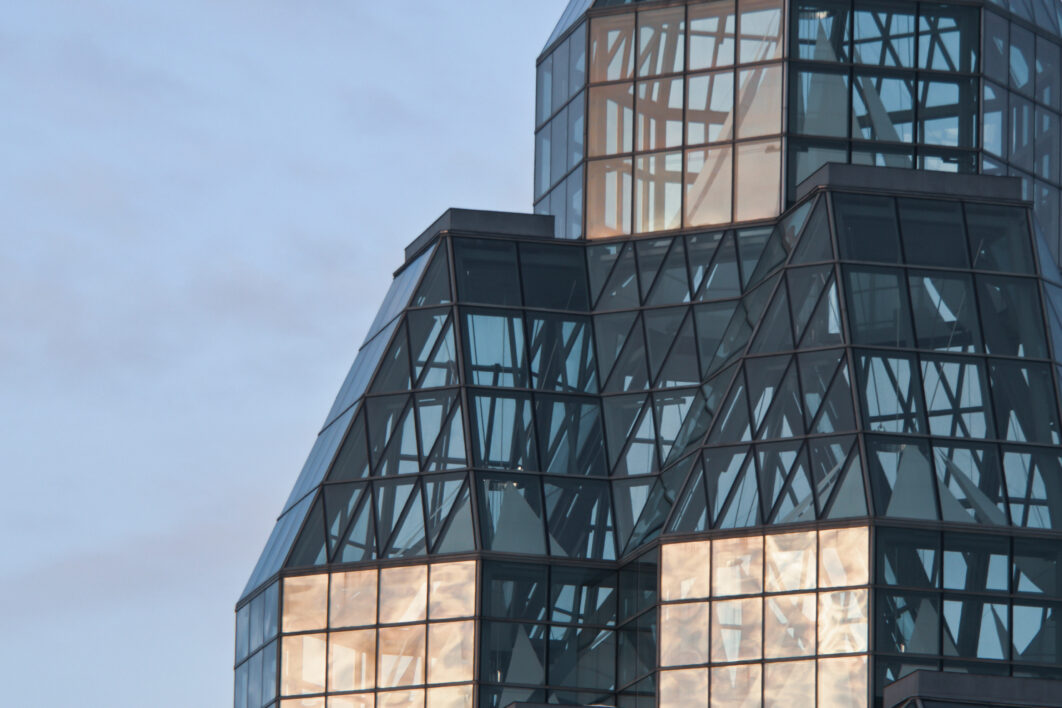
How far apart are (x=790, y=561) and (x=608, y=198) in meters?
17.8

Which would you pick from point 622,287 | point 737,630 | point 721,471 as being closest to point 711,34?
point 622,287

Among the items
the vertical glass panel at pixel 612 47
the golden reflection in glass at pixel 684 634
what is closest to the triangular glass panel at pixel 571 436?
the golden reflection in glass at pixel 684 634

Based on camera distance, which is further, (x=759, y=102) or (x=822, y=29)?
(x=822, y=29)

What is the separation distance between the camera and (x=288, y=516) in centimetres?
7094

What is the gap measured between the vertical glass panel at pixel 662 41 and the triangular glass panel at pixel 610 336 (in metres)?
8.67

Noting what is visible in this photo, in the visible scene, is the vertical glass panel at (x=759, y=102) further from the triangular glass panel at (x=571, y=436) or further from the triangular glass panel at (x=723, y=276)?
the triangular glass panel at (x=571, y=436)

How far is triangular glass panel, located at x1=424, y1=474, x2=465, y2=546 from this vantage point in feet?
218

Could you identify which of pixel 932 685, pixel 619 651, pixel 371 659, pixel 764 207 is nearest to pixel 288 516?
pixel 371 659

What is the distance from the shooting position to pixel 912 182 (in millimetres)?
65750

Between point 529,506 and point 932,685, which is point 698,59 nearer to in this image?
point 529,506

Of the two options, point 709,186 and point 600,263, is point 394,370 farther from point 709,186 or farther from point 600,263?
point 709,186

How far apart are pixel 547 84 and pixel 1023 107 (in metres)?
16.1

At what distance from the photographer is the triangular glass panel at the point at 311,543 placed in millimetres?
67438

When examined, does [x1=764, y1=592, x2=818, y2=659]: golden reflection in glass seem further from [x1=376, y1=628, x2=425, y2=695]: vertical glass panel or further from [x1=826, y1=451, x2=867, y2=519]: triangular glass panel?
[x1=376, y1=628, x2=425, y2=695]: vertical glass panel
